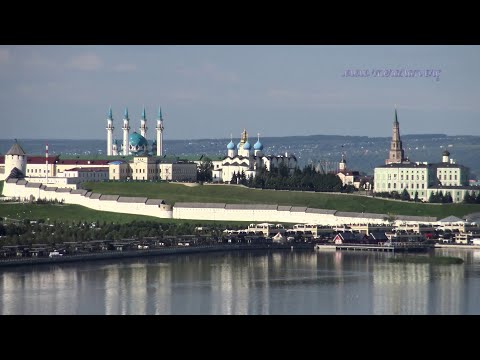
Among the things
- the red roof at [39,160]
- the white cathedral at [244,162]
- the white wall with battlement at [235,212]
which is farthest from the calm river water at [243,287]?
the red roof at [39,160]

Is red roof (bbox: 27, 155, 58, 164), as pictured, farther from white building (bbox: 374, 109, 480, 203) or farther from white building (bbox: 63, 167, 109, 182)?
white building (bbox: 374, 109, 480, 203)

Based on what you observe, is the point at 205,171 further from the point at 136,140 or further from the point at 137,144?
the point at 136,140

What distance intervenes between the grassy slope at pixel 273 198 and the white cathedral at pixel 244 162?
3077 millimetres

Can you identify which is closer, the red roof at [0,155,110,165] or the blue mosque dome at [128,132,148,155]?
the red roof at [0,155,110,165]

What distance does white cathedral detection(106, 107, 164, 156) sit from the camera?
40812 mm

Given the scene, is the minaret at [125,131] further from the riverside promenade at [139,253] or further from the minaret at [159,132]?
the riverside promenade at [139,253]

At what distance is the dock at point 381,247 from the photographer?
23859 mm

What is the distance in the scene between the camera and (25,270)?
19109 millimetres

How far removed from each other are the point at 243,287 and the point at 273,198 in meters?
14.1

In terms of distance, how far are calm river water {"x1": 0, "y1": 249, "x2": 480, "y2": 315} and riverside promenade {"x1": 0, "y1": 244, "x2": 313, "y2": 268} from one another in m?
0.37

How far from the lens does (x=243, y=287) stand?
1666 centimetres

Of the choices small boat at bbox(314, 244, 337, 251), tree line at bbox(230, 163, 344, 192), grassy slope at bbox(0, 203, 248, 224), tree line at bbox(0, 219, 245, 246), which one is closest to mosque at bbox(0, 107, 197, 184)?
tree line at bbox(230, 163, 344, 192)

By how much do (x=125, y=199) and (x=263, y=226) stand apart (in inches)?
214

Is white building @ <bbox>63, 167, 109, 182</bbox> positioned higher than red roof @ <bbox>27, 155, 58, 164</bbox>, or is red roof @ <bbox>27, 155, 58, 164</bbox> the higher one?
red roof @ <bbox>27, 155, 58, 164</bbox>
